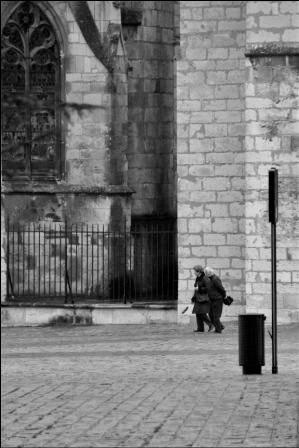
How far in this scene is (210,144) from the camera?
26625 mm

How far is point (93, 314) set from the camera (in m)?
26.7

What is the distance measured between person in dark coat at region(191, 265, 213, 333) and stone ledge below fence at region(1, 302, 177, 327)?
7.49 ft

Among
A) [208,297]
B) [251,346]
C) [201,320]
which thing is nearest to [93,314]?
[201,320]

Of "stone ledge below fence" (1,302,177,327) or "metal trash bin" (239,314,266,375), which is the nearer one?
"metal trash bin" (239,314,266,375)

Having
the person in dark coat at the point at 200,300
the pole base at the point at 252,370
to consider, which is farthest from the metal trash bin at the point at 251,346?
the person in dark coat at the point at 200,300

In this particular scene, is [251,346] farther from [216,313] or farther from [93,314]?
[93,314]

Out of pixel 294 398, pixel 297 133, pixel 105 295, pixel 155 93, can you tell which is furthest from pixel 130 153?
pixel 294 398

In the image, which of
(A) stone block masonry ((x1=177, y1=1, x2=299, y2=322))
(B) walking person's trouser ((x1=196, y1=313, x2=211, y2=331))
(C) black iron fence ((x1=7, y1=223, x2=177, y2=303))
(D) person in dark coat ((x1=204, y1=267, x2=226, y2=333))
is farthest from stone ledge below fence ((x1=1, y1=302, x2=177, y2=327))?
(D) person in dark coat ((x1=204, y1=267, x2=226, y2=333))

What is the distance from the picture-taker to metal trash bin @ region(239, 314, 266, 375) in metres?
16.7

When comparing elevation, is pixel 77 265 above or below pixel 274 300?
above

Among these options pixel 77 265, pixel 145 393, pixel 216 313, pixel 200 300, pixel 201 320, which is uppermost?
pixel 77 265

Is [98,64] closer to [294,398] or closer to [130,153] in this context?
[130,153]

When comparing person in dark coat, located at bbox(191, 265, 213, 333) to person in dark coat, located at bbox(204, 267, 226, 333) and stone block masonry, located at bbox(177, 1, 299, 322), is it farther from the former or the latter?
stone block masonry, located at bbox(177, 1, 299, 322)

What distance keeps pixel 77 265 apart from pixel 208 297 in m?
4.25
